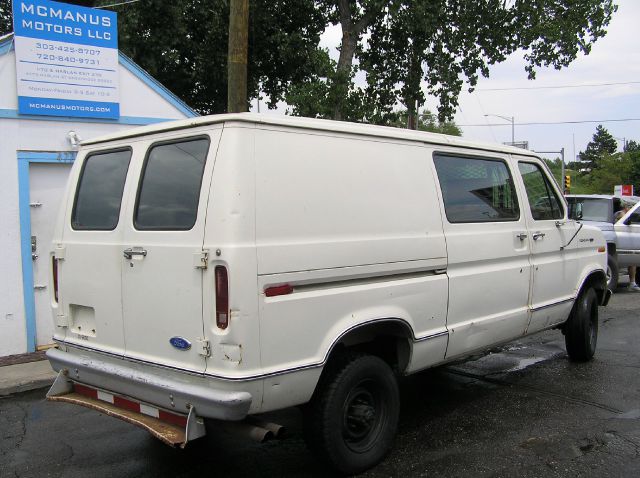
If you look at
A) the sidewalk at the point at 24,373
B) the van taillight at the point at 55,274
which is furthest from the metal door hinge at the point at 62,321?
the sidewalk at the point at 24,373

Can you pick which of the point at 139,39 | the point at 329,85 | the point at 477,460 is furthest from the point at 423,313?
the point at 139,39

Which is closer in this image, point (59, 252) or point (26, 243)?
point (59, 252)

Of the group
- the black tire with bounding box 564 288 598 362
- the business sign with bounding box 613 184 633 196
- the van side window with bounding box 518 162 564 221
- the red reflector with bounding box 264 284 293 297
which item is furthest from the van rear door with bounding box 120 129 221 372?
the business sign with bounding box 613 184 633 196

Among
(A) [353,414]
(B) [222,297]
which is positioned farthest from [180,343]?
(A) [353,414]

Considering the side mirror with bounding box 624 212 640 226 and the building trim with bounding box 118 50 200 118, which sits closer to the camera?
the building trim with bounding box 118 50 200 118

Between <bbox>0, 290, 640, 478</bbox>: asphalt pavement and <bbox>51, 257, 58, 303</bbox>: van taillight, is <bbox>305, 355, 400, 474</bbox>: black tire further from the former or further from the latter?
<bbox>51, 257, 58, 303</bbox>: van taillight

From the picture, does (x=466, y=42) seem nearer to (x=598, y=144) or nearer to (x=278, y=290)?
(x=278, y=290)

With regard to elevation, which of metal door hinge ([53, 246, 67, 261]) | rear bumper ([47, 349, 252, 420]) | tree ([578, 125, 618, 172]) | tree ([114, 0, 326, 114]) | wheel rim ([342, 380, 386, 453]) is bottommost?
wheel rim ([342, 380, 386, 453])

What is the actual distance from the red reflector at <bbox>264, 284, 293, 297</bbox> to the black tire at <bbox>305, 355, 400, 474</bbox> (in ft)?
2.24

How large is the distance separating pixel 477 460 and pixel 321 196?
2.12 m

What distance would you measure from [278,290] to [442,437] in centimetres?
205

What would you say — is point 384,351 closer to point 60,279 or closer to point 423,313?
point 423,313

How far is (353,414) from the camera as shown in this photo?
362cm

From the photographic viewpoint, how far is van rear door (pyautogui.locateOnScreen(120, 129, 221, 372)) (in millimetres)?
3107
